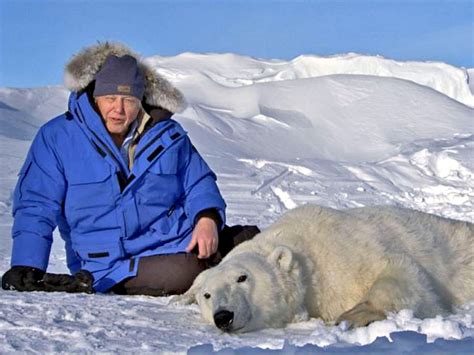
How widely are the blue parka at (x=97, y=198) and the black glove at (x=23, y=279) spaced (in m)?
0.04

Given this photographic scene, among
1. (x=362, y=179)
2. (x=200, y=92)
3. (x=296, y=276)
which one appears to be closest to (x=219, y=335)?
(x=296, y=276)

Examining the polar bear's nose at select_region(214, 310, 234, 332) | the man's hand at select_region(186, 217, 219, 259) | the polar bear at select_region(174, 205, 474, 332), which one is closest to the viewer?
the polar bear's nose at select_region(214, 310, 234, 332)

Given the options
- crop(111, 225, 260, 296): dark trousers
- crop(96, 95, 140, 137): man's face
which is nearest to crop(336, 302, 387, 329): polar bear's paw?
crop(111, 225, 260, 296): dark trousers

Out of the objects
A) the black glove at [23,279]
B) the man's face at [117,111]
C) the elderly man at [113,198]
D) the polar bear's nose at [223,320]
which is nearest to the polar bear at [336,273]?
the polar bear's nose at [223,320]

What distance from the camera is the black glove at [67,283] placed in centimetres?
440

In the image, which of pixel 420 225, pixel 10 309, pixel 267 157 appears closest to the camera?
pixel 10 309

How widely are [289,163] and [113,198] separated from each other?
8519 mm

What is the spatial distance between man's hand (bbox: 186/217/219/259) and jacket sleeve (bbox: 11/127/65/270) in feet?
2.69

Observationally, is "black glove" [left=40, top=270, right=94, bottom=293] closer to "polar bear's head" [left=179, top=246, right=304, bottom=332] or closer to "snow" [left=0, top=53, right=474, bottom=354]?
"snow" [left=0, top=53, right=474, bottom=354]

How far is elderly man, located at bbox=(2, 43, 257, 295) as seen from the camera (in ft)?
14.9

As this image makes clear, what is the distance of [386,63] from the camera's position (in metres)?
26.9

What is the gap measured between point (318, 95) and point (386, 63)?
9.02 m

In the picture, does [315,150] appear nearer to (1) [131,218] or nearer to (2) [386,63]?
(1) [131,218]

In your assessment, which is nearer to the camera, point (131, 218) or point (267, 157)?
point (131, 218)
